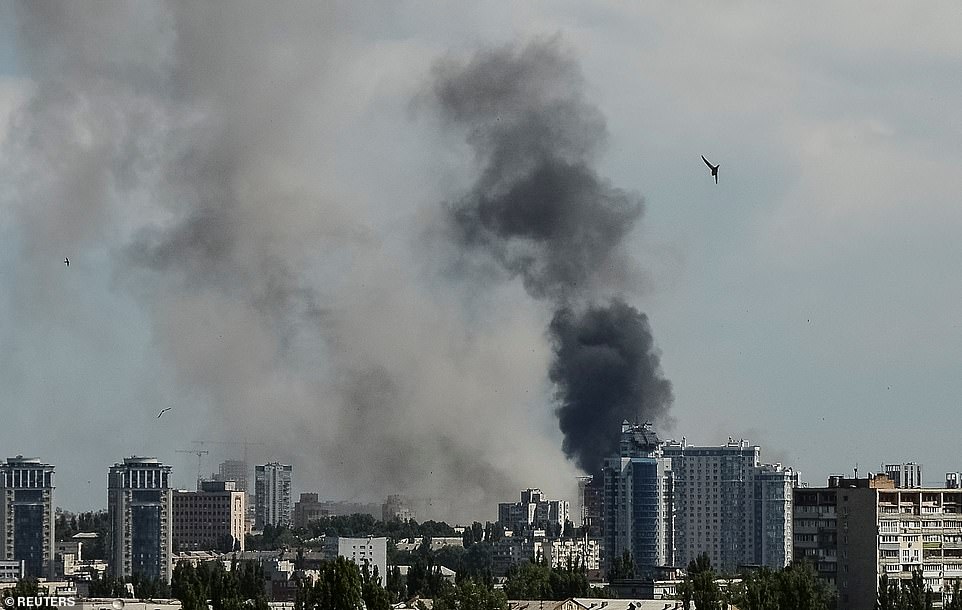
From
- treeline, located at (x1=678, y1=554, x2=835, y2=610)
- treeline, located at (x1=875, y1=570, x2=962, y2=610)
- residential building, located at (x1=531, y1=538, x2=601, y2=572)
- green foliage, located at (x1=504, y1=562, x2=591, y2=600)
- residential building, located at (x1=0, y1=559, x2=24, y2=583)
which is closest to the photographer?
treeline, located at (x1=678, y1=554, x2=835, y2=610)

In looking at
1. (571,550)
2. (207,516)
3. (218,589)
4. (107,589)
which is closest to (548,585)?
(107,589)

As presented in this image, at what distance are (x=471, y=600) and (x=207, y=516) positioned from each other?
5106 inches

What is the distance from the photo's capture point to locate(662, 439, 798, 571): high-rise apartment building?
15438 centimetres

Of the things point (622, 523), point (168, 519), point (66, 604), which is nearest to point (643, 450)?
point (622, 523)

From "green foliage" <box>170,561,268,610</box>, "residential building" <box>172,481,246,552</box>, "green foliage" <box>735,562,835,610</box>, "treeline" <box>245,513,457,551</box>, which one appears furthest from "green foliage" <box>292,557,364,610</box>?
"residential building" <box>172,481,246,552</box>

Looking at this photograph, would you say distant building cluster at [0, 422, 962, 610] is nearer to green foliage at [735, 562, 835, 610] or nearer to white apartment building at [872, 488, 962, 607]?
white apartment building at [872, 488, 962, 607]

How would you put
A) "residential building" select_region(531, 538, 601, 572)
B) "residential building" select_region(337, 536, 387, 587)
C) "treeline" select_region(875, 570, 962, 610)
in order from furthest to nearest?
"residential building" select_region(531, 538, 601, 572)
"residential building" select_region(337, 536, 387, 587)
"treeline" select_region(875, 570, 962, 610)

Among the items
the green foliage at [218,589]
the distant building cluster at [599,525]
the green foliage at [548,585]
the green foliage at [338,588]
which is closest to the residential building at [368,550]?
the distant building cluster at [599,525]

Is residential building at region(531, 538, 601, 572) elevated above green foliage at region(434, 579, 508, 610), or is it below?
below

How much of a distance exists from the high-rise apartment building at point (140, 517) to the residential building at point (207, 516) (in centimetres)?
2621

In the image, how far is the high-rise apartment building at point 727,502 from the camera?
15438 cm

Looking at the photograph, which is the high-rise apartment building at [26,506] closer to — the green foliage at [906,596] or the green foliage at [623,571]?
the green foliage at [623,571]

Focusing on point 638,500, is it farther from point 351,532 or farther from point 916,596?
point 916,596

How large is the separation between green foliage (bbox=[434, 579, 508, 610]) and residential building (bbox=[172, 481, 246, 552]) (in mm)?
120682
